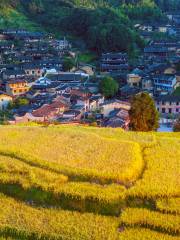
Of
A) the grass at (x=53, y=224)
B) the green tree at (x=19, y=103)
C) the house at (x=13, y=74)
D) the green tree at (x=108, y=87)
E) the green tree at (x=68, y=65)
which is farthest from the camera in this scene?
the green tree at (x=68, y=65)

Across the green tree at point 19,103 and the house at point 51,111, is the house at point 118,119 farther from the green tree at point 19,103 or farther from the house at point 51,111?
the green tree at point 19,103

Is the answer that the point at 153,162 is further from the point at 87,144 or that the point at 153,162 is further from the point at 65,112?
the point at 65,112

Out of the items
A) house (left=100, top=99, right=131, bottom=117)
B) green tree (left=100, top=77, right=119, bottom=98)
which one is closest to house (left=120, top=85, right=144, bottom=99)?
green tree (left=100, top=77, right=119, bottom=98)

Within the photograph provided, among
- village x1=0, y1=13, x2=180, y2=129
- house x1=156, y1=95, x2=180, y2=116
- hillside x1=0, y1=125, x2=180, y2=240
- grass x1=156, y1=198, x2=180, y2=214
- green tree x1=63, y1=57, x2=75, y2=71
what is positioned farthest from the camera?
green tree x1=63, y1=57, x2=75, y2=71

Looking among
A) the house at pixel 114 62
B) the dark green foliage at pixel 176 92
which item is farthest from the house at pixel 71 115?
the house at pixel 114 62

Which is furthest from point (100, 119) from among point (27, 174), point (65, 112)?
point (27, 174)

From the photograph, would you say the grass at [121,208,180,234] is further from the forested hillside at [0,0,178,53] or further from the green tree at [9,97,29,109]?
the forested hillside at [0,0,178,53]

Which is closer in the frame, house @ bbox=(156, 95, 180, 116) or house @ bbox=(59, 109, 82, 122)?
house @ bbox=(59, 109, 82, 122)

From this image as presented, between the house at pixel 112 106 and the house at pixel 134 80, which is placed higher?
the house at pixel 112 106
